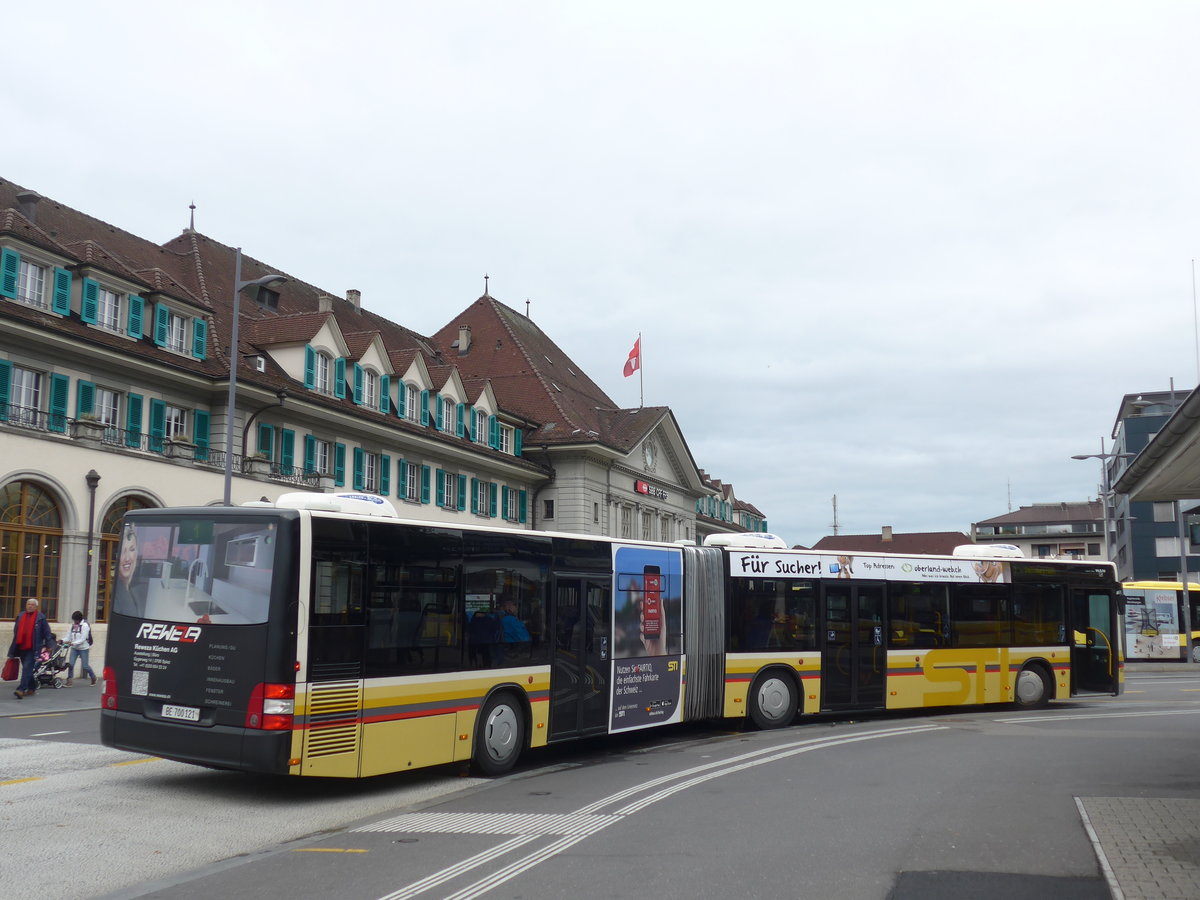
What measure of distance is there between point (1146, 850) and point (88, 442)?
26.2m

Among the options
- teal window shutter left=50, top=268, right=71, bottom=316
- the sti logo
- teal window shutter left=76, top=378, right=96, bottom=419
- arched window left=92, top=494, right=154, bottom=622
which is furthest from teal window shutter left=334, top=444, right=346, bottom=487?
the sti logo

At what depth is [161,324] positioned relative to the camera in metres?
32.8

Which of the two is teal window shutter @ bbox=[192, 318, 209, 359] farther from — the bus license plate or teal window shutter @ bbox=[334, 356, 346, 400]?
the bus license plate

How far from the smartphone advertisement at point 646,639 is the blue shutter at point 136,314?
20.4 m

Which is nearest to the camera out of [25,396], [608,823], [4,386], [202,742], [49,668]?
[608,823]

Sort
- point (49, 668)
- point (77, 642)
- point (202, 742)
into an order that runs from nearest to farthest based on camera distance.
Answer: point (202, 742) < point (49, 668) < point (77, 642)

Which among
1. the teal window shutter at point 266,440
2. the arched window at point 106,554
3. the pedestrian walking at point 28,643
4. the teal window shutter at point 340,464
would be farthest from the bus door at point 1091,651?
the teal window shutter at point 340,464

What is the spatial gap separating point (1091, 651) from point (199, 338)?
24.5 metres

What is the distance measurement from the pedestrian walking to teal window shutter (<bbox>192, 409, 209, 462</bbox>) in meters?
11.0

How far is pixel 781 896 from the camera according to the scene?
7.32 m

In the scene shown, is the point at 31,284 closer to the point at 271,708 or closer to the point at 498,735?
the point at 498,735

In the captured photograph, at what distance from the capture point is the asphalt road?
25.4ft

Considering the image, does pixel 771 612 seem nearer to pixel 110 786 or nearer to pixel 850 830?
pixel 850 830

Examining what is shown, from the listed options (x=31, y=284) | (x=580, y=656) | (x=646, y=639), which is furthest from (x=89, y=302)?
(x=580, y=656)
